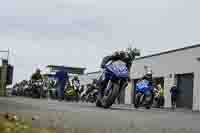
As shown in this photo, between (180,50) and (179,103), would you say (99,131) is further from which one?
(180,50)

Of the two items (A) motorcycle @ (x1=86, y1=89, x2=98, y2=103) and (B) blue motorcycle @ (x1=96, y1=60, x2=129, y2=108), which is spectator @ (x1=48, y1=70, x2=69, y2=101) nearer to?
(A) motorcycle @ (x1=86, y1=89, x2=98, y2=103)

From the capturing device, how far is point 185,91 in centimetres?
3712

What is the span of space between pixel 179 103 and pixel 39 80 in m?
9.91

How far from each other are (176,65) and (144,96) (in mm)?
20768

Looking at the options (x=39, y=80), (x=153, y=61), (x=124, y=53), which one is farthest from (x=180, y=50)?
(x=124, y=53)

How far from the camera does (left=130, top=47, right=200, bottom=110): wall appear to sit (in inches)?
1417

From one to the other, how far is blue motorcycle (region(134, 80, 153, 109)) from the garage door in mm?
16560

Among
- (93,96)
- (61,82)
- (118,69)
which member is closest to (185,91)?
(61,82)

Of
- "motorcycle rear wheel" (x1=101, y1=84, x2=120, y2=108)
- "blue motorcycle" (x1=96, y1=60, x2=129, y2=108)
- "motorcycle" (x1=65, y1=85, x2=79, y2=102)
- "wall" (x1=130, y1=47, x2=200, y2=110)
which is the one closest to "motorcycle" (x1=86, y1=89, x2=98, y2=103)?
"motorcycle" (x1=65, y1=85, x2=79, y2=102)

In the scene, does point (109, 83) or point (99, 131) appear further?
point (109, 83)

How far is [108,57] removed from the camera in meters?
15.7

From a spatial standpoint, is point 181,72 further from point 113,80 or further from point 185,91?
point 113,80

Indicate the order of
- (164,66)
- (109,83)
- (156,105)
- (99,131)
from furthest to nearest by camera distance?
(164,66)
(156,105)
(109,83)
(99,131)

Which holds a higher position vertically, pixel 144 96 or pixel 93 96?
pixel 93 96
